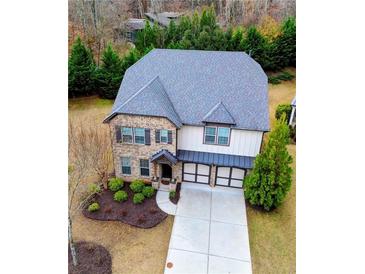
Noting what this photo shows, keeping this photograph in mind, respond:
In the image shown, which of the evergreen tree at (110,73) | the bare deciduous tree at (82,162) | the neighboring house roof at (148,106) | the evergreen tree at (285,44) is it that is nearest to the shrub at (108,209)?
the bare deciduous tree at (82,162)

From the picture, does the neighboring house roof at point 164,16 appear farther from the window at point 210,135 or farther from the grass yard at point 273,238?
the grass yard at point 273,238

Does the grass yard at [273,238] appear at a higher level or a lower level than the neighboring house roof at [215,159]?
lower

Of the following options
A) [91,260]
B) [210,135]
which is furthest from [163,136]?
[91,260]

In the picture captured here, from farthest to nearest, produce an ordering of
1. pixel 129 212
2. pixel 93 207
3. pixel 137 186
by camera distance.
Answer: pixel 137 186 < pixel 129 212 < pixel 93 207

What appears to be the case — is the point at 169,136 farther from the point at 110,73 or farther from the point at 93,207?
the point at 110,73

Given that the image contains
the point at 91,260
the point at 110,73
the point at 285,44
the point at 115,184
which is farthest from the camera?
the point at 285,44

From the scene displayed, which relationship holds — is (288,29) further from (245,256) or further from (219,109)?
(245,256)
